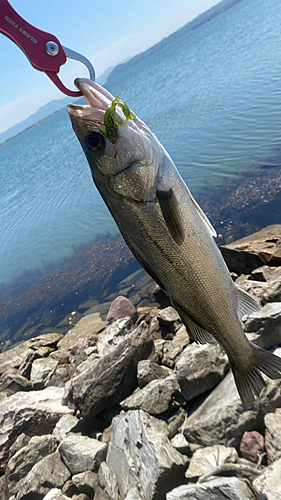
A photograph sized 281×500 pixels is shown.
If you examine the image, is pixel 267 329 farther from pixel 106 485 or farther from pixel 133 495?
pixel 106 485

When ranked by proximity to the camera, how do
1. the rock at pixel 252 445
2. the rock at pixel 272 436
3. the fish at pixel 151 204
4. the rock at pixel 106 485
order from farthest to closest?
1. the rock at pixel 106 485
2. the rock at pixel 252 445
3. the rock at pixel 272 436
4. the fish at pixel 151 204

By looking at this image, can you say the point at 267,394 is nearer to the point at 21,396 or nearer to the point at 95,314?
the point at 21,396

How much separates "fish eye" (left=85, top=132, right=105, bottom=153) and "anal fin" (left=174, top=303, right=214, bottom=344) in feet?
3.72

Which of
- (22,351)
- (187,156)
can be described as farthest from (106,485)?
(187,156)

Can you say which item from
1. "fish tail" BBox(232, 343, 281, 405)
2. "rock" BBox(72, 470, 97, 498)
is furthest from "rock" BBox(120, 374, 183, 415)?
"fish tail" BBox(232, 343, 281, 405)

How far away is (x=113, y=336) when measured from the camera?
660 centimetres

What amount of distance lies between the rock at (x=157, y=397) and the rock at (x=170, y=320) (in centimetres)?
175

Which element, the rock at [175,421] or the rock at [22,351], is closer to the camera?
the rock at [175,421]

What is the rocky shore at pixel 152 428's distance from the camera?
134 inches

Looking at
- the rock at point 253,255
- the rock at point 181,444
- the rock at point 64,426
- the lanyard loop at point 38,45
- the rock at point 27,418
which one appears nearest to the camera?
the lanyard loop at point 38,45

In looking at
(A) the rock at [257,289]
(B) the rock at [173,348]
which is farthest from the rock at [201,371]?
(A) the rock at [257,289]

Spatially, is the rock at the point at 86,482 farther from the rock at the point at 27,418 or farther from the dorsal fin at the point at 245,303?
the dorsal fin at the point at 245,303

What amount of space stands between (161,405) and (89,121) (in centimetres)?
374

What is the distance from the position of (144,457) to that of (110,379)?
1418mm
